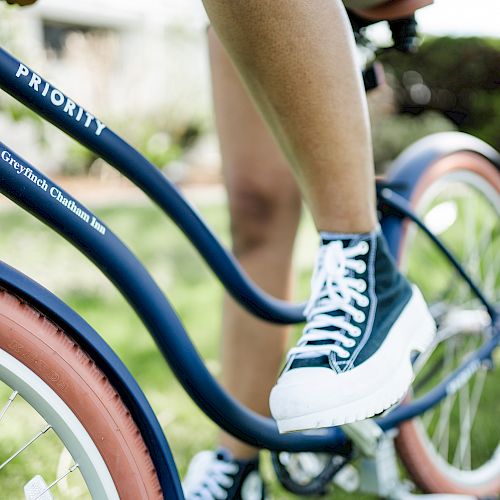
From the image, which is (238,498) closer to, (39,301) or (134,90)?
(39,301)

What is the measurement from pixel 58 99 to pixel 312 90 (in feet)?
0.90

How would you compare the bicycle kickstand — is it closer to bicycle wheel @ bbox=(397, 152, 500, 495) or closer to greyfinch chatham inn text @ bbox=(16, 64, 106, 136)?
bicycle wheel @ bbox=(397, 152, 500, 495)

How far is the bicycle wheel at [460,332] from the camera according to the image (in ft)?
4.65

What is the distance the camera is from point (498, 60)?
812 cm

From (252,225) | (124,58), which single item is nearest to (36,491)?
(252,225)

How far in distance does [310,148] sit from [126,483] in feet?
1.37

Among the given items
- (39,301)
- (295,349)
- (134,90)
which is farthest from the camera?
(134,90)

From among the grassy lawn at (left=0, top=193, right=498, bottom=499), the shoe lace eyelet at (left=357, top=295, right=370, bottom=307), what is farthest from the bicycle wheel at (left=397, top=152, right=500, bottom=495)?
the shoe lace eyelet at (left=357, top=295, right=370, bottom=307)

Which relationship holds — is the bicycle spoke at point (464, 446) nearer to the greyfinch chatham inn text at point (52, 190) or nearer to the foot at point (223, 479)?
the foot at point (223, 479)

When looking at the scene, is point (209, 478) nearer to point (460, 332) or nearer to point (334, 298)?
point (334, 298)

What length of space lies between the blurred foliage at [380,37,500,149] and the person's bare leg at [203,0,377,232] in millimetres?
7208

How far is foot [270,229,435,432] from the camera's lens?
2.73 feet

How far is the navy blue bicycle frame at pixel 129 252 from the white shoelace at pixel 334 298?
0.14m

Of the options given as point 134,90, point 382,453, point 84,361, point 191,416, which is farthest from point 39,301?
point 134,90
